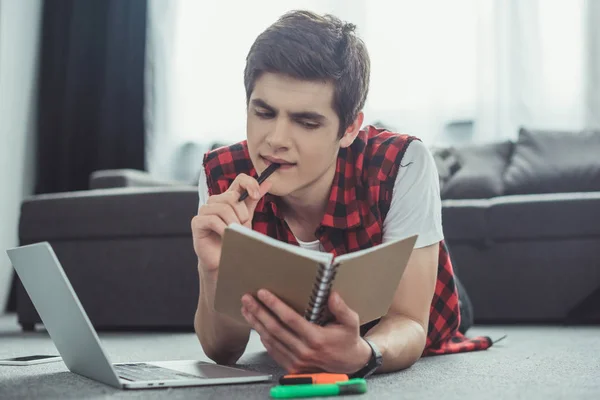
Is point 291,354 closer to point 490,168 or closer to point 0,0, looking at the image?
point 490,168

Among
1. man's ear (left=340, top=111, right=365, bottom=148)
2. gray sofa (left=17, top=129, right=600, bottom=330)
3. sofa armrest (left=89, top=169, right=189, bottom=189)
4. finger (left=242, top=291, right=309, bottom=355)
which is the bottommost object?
gray sofa (left=17, top=129, right=600, bottom=330)

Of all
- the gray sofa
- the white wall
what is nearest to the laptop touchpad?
the gray sofa

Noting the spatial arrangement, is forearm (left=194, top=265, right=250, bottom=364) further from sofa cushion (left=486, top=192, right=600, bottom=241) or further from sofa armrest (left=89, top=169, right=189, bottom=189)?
sofa armrest (left=89, top=169, right=189, bottom=189)

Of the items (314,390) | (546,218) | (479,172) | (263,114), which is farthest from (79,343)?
(479,172)

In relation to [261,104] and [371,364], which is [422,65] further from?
[371,364]

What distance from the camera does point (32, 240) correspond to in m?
2.60

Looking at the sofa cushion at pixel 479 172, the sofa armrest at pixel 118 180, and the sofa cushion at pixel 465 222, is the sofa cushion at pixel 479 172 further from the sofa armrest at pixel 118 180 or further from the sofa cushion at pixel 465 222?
the sofa armrest at pixel 118 180

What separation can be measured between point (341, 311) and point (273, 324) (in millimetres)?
98

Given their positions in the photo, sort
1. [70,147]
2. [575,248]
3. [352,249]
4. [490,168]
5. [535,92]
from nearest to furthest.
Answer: [352,249] → [575,248] → [490,168] → [535,92] → [70,147]

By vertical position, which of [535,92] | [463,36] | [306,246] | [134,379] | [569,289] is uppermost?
[463,36]

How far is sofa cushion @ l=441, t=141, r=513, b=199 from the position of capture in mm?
3131

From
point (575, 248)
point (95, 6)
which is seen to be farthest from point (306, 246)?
point (95, 6)

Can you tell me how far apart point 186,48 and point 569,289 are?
2469mm

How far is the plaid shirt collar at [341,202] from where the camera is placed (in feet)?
4.70
